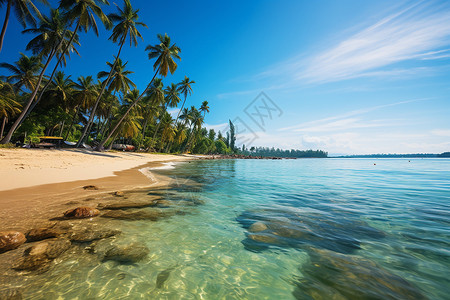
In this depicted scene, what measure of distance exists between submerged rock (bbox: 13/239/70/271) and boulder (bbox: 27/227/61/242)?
0.79ft

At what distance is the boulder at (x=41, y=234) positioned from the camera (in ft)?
10.2

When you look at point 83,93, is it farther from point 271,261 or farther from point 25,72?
point 271,261

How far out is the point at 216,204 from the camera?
611 cm

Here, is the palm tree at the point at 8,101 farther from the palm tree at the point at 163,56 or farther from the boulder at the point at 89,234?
the boulder at the point at 89,234

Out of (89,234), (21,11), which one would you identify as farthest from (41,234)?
(21,11)

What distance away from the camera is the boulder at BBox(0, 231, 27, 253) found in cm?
275

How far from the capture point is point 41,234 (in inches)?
126

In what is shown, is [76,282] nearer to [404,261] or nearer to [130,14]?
[404,261]

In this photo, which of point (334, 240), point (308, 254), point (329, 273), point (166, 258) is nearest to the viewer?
point (329, 273)

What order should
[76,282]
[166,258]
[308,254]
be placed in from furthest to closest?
[308,254], [166,258], [76,282]

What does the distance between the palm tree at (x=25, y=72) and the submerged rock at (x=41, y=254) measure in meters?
36.1

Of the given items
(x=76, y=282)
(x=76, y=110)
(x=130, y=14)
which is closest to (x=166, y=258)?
(x=76, y=282)

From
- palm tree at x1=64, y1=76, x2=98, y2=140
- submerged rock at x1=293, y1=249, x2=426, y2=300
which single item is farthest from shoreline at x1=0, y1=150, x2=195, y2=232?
palm tree at x1=64, y1=76, x2=98, y2=140

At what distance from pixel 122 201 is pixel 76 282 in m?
3.66
